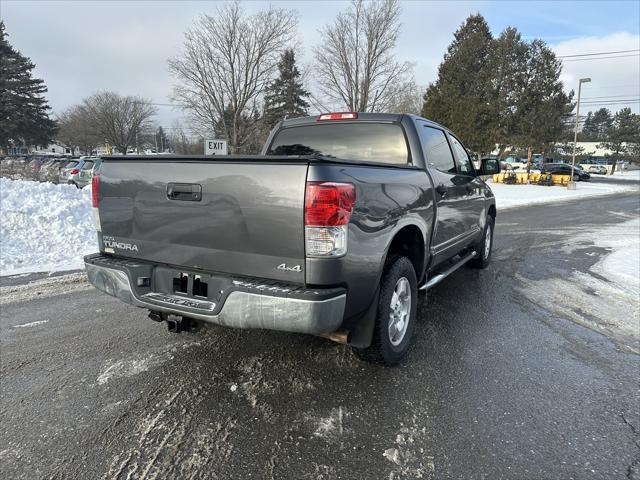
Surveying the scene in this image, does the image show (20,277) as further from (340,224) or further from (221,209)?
(340,224)

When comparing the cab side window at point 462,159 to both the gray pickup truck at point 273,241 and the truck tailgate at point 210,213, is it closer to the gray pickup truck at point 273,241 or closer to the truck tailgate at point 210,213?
the gray pickup truck at point 273,241

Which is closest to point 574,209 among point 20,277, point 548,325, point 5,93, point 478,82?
point 548,325

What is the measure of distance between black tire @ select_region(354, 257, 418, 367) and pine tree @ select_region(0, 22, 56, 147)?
161ft

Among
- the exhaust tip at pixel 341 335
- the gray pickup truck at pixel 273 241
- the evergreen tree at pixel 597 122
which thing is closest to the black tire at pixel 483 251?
the gray pickup truck at pixel 273 241

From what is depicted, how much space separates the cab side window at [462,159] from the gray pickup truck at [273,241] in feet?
4.41

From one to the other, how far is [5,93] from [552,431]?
2054 inches

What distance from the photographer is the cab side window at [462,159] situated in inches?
197

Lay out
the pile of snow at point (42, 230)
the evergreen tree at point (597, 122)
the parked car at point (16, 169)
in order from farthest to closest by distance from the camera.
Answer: the evergreen tree at point (597, 122)
the parked car at point (16, 169)
the pile of snow at point (42, 230)

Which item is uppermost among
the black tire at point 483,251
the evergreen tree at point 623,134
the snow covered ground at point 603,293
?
the evergreen tree at point 623,134

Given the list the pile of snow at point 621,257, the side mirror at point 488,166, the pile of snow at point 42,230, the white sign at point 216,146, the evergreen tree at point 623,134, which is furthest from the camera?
the evergreen tree at point 623,134

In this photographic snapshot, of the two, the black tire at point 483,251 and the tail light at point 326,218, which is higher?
the tail light at point 326,218

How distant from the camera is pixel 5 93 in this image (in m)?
40.7

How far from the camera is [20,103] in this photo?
41.8 metres

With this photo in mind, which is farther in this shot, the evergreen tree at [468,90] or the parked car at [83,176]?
the evergreen tree at [468,90]
